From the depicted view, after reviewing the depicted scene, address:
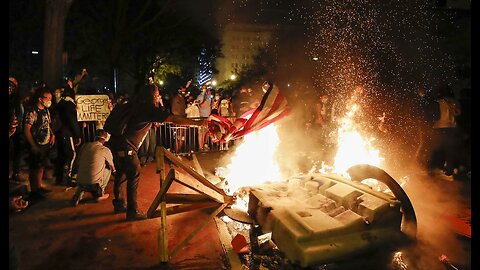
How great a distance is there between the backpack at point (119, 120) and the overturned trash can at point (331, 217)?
8.62 ft

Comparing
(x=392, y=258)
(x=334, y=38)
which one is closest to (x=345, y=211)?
(x=392, y=258)

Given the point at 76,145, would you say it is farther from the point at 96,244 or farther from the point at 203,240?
the point at 203,240

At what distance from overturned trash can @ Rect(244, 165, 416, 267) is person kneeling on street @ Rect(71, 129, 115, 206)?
336cm

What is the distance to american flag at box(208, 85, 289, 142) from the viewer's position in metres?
6.82

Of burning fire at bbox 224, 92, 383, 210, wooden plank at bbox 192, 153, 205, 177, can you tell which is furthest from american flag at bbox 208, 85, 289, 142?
wooden plank at bbox 192, 153, 205, 177

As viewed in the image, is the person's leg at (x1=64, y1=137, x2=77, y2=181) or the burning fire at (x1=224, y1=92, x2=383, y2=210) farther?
the person's leg at (x1=64, y1=137, x2=77, y2=181)

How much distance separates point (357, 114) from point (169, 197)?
29.8 feet

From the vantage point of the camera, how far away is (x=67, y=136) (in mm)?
8211

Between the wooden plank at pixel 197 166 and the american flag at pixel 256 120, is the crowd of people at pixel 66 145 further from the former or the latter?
the wooden plank at pixel 197 166

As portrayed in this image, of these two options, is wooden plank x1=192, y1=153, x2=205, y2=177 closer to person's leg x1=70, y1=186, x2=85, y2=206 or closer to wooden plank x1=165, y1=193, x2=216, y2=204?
person's leg x1=70, y1=186, x2=85, y2=206

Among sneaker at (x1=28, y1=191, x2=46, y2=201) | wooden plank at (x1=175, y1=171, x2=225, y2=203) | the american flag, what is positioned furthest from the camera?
sneaker at (x1=28, y1=191, x2=46, y2=201)

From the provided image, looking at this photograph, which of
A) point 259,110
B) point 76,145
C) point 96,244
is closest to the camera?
point 96,244

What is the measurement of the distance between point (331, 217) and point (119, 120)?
4055 millimetres

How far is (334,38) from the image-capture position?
36.5 meters
